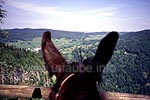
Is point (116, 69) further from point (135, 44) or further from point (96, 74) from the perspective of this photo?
point (96, 74)

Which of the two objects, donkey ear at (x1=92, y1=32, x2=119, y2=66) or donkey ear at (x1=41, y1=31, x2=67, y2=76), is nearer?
donkey ear at (x1=92, y1=32, x2=119, y2=66)

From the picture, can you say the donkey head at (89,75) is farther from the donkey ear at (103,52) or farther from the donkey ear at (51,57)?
the donkey ear at (51,57)

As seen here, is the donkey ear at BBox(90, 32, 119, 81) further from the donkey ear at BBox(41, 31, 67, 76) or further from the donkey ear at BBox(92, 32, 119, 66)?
the donkey ear at BBox(41, 31, 67, 76)

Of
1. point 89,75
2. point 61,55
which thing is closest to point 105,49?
point 89,75

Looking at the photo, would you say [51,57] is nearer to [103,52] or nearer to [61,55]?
[61,55]

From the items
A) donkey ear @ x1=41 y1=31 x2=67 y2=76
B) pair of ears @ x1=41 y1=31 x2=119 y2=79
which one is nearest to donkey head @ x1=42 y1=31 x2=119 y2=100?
pair of ears @ x1=41 y1=31 x2=119 y2=79

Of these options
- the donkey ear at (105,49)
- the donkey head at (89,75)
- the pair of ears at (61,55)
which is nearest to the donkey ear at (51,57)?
the pair of ears at (61,55)

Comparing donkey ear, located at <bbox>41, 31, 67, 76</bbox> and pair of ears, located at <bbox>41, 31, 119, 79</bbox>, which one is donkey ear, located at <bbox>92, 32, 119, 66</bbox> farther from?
donkey ear, located at <bbox>41, 31, 67, 76</bbox>

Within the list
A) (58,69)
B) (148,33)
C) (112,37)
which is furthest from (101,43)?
(148,33)

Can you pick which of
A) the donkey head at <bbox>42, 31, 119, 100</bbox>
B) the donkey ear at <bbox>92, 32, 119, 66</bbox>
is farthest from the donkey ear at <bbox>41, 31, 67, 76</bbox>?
the donkey ear at <bbox>92, 32, 119, 66</bbox>
